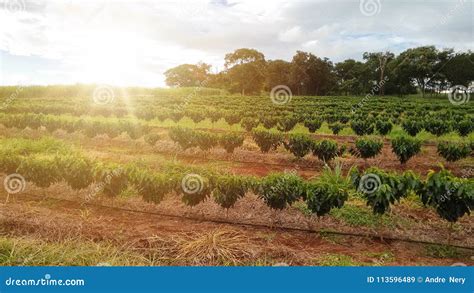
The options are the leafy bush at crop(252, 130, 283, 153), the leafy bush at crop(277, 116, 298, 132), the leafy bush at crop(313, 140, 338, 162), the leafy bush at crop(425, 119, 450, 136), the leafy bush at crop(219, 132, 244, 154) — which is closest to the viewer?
the leafy bush at crop(313, 140, 338, 162)

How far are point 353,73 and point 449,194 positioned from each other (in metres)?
83.6

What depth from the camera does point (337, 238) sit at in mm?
7957

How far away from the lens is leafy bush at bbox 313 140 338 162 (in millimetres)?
14148

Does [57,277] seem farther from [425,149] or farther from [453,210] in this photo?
[425,149]

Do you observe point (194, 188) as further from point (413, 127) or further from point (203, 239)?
point (413, 127)

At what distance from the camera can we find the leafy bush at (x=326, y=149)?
14.1m

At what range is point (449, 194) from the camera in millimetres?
7512

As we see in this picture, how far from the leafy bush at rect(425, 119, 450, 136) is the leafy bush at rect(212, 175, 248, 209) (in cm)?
1727

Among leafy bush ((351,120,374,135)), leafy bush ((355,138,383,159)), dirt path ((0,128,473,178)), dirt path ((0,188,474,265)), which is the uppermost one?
leafy bush ((351,120,374,135))

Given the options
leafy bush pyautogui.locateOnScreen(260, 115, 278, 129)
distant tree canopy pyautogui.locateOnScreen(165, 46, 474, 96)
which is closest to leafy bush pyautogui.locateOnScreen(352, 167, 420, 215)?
leafy bush pyautogui.locateOnScreen(260, 115, 278, 129)

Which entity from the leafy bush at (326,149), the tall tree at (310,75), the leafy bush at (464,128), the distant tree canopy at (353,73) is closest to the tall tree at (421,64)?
the distant tree canopy at (353,73)

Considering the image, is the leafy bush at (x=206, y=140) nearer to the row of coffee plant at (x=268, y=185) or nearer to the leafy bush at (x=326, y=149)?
the leafy bush at (x=326, y=149)

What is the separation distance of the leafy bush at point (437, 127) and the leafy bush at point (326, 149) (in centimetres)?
1068

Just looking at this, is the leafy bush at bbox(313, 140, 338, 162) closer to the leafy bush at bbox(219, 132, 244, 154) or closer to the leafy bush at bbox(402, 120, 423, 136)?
the leafy bush at bbox(219, 132, 244, 154)
